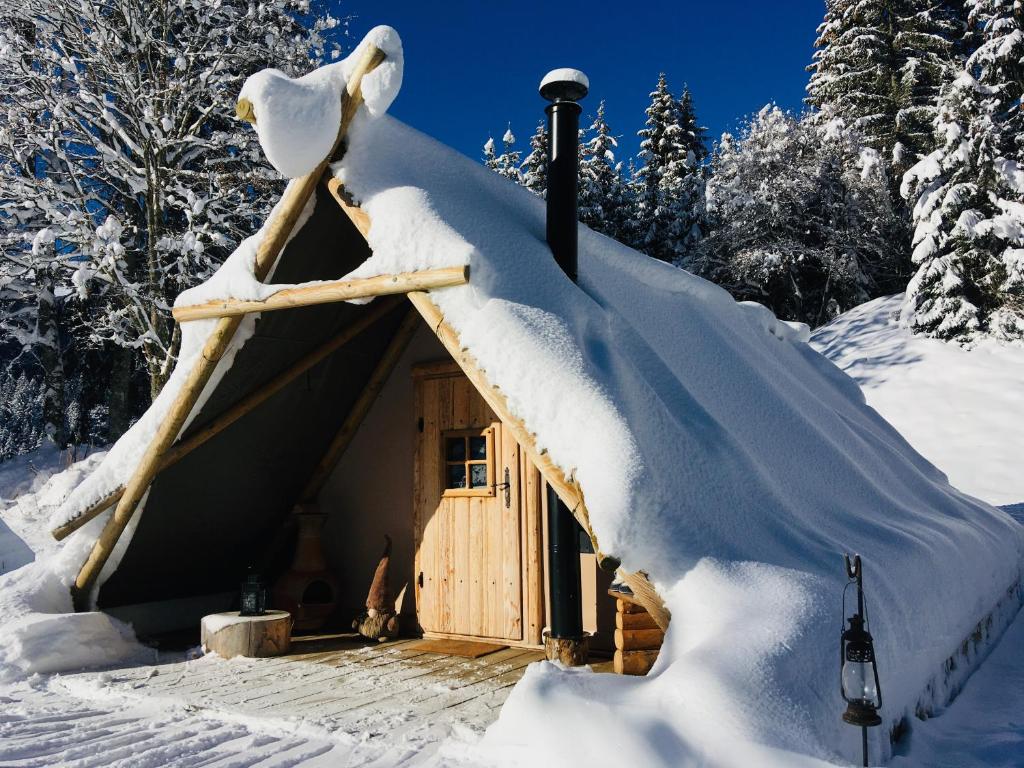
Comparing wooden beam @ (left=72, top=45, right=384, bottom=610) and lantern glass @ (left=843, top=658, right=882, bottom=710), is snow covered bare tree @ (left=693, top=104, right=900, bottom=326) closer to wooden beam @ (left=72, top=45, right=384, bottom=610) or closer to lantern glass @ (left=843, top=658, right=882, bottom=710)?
wooden beam @ (left=72, top=45, right=384, bottom=610)

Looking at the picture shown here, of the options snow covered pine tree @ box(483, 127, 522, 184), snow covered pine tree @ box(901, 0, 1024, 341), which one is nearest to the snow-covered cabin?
snow covered pine tree @ box(901, 0, 1024, 341)

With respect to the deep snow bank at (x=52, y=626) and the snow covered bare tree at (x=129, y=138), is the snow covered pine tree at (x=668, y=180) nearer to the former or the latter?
the snow covered bare tree at (x=129, y=138)

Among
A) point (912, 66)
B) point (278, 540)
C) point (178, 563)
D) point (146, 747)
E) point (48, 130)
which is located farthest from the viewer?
point (912, 66)

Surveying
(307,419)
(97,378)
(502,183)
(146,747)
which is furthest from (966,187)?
(97,378)

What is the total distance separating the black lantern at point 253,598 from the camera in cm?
499

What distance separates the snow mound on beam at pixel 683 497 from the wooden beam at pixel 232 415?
1421mm

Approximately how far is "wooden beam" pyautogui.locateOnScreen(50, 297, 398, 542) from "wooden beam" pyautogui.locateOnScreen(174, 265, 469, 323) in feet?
2.32

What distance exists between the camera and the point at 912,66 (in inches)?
730

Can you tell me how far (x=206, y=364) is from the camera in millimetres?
4371

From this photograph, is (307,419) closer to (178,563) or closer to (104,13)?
(178,563)

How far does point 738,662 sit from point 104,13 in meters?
12.3

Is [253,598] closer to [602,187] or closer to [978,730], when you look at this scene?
[978,730]

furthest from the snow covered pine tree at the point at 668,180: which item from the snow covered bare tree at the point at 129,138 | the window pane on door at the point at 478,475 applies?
the window pane on door at the point at 478,475

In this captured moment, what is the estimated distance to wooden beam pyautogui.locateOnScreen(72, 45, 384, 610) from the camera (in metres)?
3.84
